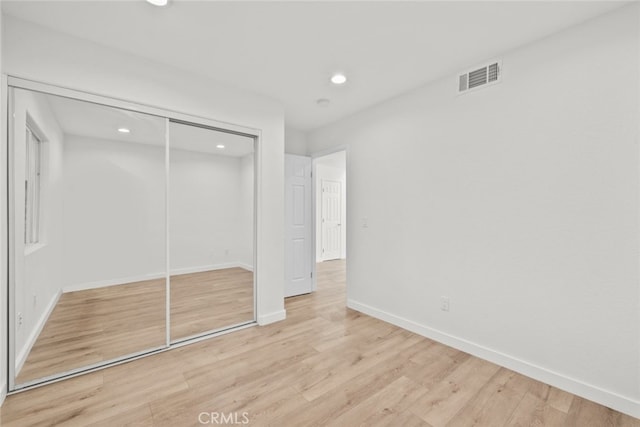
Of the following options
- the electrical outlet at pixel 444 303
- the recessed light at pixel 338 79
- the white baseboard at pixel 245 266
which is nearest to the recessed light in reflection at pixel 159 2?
the recessed light at pixel 338 79

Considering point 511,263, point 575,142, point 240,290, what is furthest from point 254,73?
point 511,263

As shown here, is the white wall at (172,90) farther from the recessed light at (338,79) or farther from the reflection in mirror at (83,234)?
the recessed light at (338,79)

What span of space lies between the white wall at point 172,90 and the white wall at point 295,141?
1021 millimetres

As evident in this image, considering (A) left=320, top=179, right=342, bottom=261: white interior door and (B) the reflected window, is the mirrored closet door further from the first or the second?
(A) left=320, top=179, right=342, bottom=261: white interior door

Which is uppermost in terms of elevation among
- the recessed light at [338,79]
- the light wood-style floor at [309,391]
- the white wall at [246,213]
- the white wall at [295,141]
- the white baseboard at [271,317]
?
the recessed light at [338,79]

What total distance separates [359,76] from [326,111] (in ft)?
3.16

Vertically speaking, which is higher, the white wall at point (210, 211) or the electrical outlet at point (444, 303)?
the white wall at point (210, 211)

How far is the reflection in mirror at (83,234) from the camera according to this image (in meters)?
2.03

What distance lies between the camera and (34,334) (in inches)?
89.2

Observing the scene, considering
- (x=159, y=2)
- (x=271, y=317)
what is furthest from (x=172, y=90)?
(x=271, y=317)

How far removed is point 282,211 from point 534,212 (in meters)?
2.40

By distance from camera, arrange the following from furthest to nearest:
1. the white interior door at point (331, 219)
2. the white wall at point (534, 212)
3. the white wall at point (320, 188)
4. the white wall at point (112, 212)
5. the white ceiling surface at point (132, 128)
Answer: the white interior door at point (331, 219)
the white wall at point (320, 188)
the white wall at point (112, 212)
the white ceiling surface at point (132, 128)
the white wall at point (534, 212)

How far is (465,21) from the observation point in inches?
76.5

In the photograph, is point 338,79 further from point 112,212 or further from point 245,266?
point 112,212
